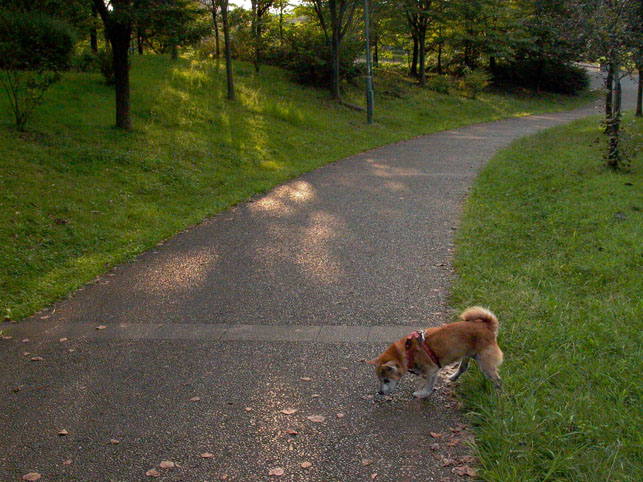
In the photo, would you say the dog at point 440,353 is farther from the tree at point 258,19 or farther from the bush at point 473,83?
the bush at point 473,83

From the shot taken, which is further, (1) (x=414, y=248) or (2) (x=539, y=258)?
(1) (x=414, y=248)

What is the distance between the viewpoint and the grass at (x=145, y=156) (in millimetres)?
8008

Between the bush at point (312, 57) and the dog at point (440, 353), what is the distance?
23716 millimetres

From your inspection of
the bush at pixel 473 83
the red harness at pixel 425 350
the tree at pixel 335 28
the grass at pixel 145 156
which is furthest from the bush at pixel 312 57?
the red harness at pixel 425 350

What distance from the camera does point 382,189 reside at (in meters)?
12.2

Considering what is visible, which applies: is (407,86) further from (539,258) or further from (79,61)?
(539,258)

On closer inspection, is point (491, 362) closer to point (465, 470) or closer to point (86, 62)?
point (465, 470)

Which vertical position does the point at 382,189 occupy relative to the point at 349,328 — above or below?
above

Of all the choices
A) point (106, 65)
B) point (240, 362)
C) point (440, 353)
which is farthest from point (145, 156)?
point (440, 353)

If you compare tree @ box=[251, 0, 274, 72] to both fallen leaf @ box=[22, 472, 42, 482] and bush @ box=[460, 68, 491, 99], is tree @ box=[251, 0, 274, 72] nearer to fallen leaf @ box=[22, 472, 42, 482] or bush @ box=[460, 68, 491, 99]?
bush @ box=[460, 68, 491, 99]

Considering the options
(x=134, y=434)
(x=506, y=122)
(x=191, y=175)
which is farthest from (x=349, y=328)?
(x=506, y=122)

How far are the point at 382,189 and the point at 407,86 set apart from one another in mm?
22090

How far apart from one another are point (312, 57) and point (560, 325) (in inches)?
935

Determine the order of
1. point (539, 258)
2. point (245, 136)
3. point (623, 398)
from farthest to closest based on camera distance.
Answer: point (245, 136), point (539, 258), point (623, 398)
